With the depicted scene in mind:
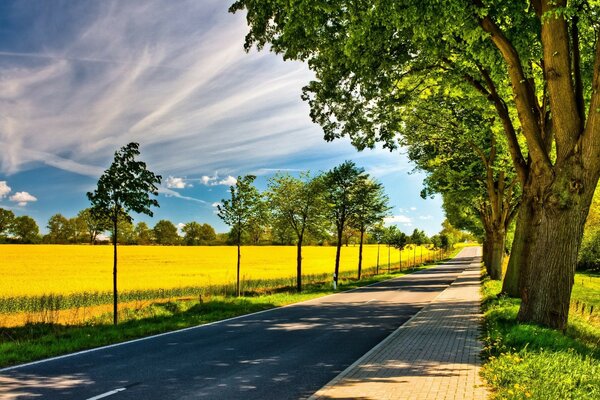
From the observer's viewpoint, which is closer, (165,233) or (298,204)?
(298,204)

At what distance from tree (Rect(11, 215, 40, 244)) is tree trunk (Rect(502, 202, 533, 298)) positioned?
358 ft

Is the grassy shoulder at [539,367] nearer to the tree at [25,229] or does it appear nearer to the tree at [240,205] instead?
the tree at [240,205]

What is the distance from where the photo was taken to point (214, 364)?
31.2ft

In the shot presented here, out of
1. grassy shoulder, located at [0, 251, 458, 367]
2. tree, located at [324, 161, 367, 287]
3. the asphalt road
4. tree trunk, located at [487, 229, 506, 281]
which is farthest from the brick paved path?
tree, located at [324, 161, 367, 287]

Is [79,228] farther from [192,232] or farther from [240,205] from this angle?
[240,205]

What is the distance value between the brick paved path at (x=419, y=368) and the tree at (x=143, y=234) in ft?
370

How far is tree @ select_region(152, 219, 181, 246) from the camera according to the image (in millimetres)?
124938

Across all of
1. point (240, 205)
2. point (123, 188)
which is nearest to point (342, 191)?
point (240, 205)

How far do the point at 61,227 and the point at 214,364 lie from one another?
119 m

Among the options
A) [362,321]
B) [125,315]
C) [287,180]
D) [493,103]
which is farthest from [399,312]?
[287,180]

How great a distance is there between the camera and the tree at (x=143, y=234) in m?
119

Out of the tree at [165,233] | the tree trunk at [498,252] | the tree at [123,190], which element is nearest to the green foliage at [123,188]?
the tree at [123,190]

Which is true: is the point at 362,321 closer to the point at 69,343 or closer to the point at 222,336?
the point at 222,336

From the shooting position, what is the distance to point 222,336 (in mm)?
13047
